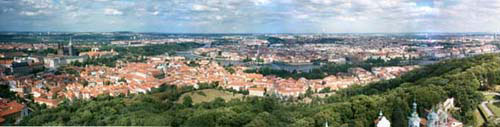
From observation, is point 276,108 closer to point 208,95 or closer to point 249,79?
point 208,95

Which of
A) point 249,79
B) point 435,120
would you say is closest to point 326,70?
point 249,79

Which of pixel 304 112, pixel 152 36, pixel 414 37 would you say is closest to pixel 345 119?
pixel 304 112

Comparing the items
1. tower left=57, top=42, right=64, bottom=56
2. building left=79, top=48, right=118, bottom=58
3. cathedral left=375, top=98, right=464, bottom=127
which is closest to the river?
building left=79, top=48, right=118, bottom=58

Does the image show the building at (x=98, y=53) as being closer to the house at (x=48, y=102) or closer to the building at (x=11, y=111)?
the house at (x=48, y=102)

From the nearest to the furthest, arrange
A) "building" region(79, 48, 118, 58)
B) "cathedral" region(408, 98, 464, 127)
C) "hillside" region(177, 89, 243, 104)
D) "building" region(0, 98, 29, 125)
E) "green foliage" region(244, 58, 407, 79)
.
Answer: "cathedral" region(408, 98, 464, 127)
"building" region(0, 98, 29, 125)
"hillside" region(177, 89, 243, 104)
"green foliage" region(244, 58, 407, 79)
"building" region(79, 48, 118, 58)

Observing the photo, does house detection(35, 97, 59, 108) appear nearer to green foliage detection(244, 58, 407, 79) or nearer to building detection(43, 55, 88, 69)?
building detection(43, 55, 88, 69)

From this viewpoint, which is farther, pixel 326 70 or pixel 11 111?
pixel 326 70
